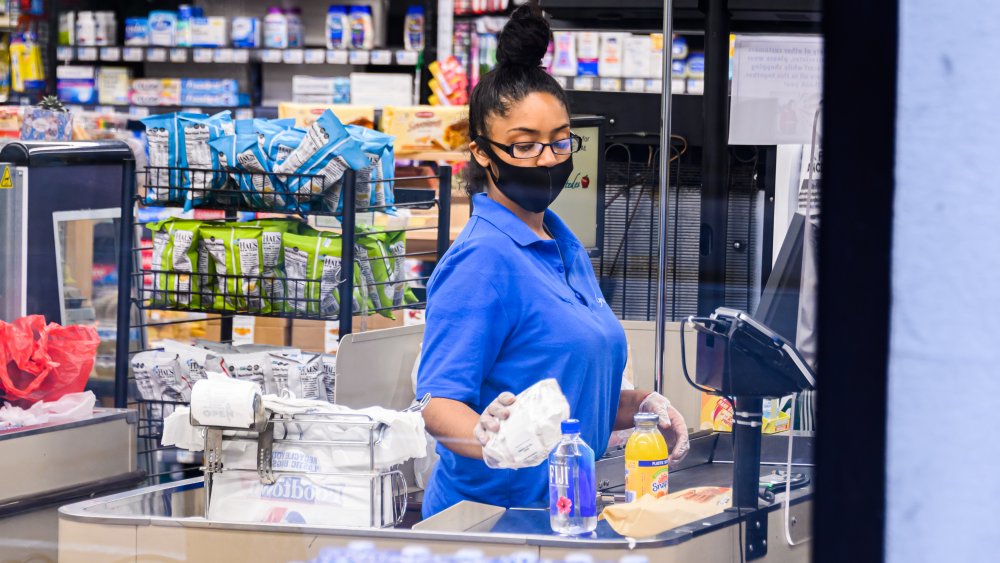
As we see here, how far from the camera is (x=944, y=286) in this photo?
889 mm

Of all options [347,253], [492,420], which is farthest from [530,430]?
[347,253]

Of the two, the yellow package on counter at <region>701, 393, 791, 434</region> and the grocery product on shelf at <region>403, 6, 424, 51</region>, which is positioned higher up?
the grocery product on shelf at <region>403, 6, 424, 51</region>

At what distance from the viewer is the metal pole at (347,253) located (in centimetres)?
252

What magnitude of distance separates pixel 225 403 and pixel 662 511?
22.4 inches

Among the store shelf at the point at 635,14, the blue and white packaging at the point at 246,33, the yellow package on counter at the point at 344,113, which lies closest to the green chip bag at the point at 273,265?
the store shelf at the point at 635,14

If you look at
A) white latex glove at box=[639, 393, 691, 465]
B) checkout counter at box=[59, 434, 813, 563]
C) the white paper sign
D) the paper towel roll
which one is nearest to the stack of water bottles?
checkout counter at box=[59, 434, 813, 563]

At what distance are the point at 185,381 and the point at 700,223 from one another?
124 centimetres

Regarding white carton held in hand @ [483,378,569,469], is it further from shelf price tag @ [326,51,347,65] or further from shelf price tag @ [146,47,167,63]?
shelf price tag @ [146,47,167,63]

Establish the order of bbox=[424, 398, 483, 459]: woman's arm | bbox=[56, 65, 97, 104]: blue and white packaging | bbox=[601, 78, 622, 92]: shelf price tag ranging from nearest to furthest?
bbox=[424, 398, 483, 459]: woman's arm, bbox=[601, 78, 622, 92]: shelf price tag, bbox=[56, 65, 97, 104]: blue and white packaging

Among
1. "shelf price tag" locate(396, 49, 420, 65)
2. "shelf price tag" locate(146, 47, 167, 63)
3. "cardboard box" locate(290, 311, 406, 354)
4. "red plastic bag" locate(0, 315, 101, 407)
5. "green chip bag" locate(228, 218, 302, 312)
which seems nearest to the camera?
"red plastic bag" locate(0, 315, 101, 407)

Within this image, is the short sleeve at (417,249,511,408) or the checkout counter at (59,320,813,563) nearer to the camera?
the checkout counter at (59,320,813,563)

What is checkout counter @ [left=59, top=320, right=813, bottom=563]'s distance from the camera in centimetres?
133

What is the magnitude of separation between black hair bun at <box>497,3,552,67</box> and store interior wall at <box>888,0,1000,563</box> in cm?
85

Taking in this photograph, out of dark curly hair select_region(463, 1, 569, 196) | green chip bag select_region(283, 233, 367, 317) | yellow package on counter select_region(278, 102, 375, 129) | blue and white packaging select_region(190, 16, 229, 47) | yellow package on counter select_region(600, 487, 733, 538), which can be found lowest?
A: yellow package on counter select_region(600, 487, 733, 538)
